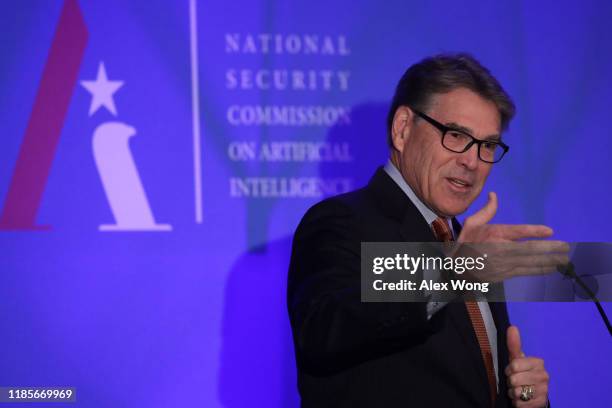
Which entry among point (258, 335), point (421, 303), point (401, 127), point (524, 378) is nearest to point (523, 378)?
point (524, 378)

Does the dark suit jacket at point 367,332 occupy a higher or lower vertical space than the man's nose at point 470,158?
lower

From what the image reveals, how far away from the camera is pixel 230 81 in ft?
8.01

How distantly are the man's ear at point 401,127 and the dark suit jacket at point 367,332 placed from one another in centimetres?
21

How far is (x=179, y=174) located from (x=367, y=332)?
1337 mm

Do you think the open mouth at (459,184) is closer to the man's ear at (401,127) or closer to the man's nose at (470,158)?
the man's nose at (470,158)

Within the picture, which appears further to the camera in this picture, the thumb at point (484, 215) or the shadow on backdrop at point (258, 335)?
the shadow on backdrop at point (258, 335)

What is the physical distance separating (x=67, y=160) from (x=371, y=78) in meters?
1.13

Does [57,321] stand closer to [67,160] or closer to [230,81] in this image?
[67,160]

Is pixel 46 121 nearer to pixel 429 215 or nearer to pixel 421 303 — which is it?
pixel 429 215

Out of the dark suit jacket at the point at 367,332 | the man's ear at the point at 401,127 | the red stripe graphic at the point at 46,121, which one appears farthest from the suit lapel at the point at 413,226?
the red stripe graphic at the point at 46,121

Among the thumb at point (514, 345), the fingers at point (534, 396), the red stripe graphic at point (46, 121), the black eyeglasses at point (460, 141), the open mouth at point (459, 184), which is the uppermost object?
the red stripe graphic at point (46, 121)

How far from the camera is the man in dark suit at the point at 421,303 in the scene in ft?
4.09

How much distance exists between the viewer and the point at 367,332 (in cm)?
122

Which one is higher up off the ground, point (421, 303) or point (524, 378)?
point (421, 303)
